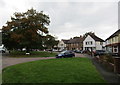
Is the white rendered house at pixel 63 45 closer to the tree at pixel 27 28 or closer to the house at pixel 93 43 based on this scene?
the house at pixel 93 43

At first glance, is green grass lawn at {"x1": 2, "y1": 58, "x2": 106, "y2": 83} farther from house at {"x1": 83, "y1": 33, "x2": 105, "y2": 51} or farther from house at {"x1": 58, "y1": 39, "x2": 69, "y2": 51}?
house at {"x1": 58, "y1": 39, "x2": 69, "y2": 51}

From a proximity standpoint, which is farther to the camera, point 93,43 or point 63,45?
point 63,45

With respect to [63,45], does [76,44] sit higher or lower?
higher

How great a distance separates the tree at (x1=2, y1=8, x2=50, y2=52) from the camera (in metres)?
37.9

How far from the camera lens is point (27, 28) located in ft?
128

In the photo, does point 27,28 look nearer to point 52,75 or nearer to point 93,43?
point 52,75

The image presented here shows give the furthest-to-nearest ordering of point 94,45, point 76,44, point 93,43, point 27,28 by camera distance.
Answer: point 76,44 < point 93,43 < point 94,45 < point 27,28

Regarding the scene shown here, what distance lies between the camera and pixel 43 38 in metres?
42.9

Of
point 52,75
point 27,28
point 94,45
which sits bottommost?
point 52,75

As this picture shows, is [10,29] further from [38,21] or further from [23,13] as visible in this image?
[38,21]

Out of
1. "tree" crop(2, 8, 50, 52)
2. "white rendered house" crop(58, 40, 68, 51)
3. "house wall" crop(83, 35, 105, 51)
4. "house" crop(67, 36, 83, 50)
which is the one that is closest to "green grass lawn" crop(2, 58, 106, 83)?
"tree" crop(2, 8, 50, 52)

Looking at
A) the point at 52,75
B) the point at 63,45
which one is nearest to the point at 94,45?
the point at 63,45

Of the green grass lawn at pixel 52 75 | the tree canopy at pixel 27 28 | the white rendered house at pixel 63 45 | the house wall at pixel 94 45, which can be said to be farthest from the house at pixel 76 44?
the green grass lawn at pixel 52 75

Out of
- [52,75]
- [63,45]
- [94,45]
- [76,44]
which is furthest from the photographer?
[63,45]
